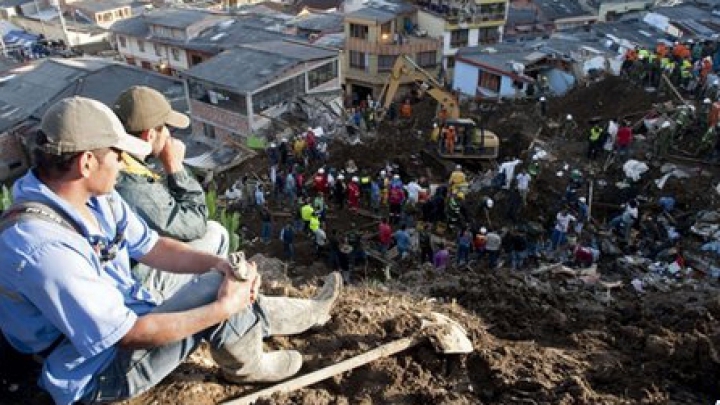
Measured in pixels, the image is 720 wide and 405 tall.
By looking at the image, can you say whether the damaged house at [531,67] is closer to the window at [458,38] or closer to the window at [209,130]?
the window at [458,38]

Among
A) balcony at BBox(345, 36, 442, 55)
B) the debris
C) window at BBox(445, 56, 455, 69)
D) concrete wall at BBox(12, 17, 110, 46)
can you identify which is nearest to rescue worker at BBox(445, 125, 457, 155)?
the debris

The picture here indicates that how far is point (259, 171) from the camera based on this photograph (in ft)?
78.8

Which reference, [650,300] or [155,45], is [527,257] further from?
[155,45]

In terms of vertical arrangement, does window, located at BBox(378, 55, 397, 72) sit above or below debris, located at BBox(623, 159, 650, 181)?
below

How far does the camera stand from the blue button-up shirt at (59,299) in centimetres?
281

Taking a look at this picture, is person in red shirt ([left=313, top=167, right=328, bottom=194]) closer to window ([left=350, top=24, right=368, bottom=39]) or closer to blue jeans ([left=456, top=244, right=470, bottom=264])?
blue jeans ([left=456, top=244, right=470, bottom=264])

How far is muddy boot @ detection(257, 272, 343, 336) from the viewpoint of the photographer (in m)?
4.72

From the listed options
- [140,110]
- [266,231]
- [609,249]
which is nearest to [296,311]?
[140,110]

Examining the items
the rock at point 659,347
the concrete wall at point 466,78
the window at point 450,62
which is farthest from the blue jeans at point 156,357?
the window at point 450,62

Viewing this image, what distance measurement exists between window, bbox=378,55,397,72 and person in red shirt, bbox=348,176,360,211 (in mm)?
18210

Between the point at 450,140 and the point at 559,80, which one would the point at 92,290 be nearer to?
the point at 450,140

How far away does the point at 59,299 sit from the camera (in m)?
2.83

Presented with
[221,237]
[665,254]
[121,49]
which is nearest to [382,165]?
[665,254]

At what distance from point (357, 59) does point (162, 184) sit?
33.1 meters
